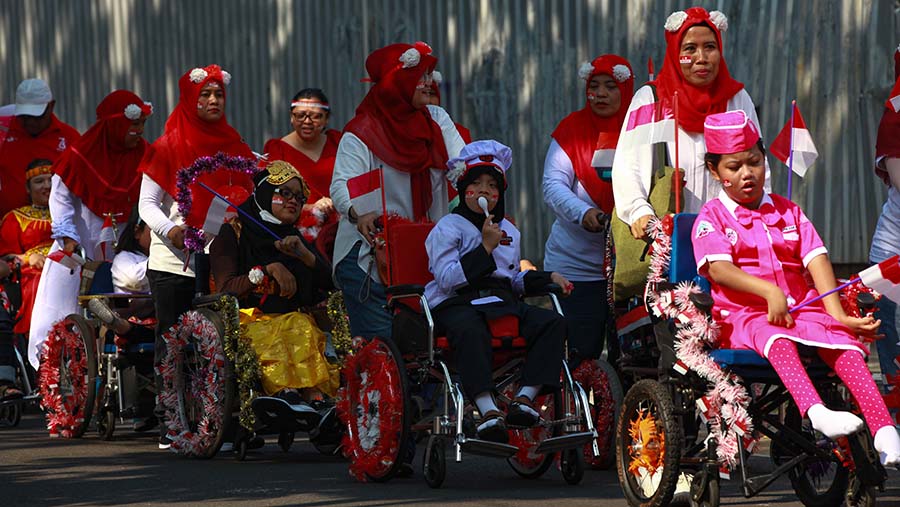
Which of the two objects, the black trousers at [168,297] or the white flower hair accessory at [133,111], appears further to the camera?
the white flower hair accessory at [133,111]

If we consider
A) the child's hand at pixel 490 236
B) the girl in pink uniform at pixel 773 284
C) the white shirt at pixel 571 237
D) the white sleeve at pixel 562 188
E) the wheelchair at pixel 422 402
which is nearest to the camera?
the girl in pink uniform at pixel 773 284

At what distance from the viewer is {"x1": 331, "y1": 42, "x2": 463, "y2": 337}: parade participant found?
30.5ft

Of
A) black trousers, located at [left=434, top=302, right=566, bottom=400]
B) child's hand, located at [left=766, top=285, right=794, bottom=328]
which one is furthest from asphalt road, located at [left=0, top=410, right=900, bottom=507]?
child's hand, located at [left=766, top=285, right=794, bottom=328]

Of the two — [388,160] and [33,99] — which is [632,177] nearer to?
[388,160]

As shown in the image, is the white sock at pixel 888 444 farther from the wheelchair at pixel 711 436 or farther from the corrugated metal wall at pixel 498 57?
the corrugated metal wall at pixel 498 57

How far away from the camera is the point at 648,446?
7082 mm

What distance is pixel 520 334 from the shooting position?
823 centimetres

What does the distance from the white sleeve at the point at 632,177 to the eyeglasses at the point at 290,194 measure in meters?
2.05

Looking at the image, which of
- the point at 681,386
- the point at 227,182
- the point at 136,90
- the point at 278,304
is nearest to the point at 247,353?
the point at 278,304

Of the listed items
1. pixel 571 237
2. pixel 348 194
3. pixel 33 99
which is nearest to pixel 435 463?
pixel 348 194

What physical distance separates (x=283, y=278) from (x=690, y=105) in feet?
8.20

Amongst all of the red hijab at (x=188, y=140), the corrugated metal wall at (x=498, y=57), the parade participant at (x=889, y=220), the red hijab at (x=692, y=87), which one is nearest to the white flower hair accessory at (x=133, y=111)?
the red hijab at (x=188, y=140)

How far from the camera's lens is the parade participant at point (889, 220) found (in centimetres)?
888

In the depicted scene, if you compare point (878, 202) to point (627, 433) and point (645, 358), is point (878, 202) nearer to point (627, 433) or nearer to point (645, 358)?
point (645, 358)
